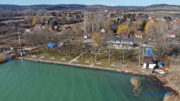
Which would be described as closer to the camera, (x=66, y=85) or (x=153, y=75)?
(x=66, y=85)

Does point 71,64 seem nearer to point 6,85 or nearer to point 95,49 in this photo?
point 95,49

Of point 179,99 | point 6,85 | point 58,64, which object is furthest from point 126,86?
point 6,85

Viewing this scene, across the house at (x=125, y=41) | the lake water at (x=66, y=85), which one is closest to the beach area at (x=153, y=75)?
the lake water at (x=66, y=85)

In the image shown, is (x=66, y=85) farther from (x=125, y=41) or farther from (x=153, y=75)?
(x=125, y=41)

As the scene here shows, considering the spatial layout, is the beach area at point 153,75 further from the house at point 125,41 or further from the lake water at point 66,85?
the house at point 125,41

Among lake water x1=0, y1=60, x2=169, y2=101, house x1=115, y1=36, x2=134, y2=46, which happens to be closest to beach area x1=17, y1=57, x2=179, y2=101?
lake water x1=0, y1=60, x2=169, y2=101

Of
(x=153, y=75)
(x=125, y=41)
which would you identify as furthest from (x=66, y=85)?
(x=125, y=41)

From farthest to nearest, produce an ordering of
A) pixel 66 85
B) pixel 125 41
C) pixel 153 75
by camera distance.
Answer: pixel 125 41 → pixel 153 75 → pixel 66 85

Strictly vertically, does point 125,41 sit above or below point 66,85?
above
